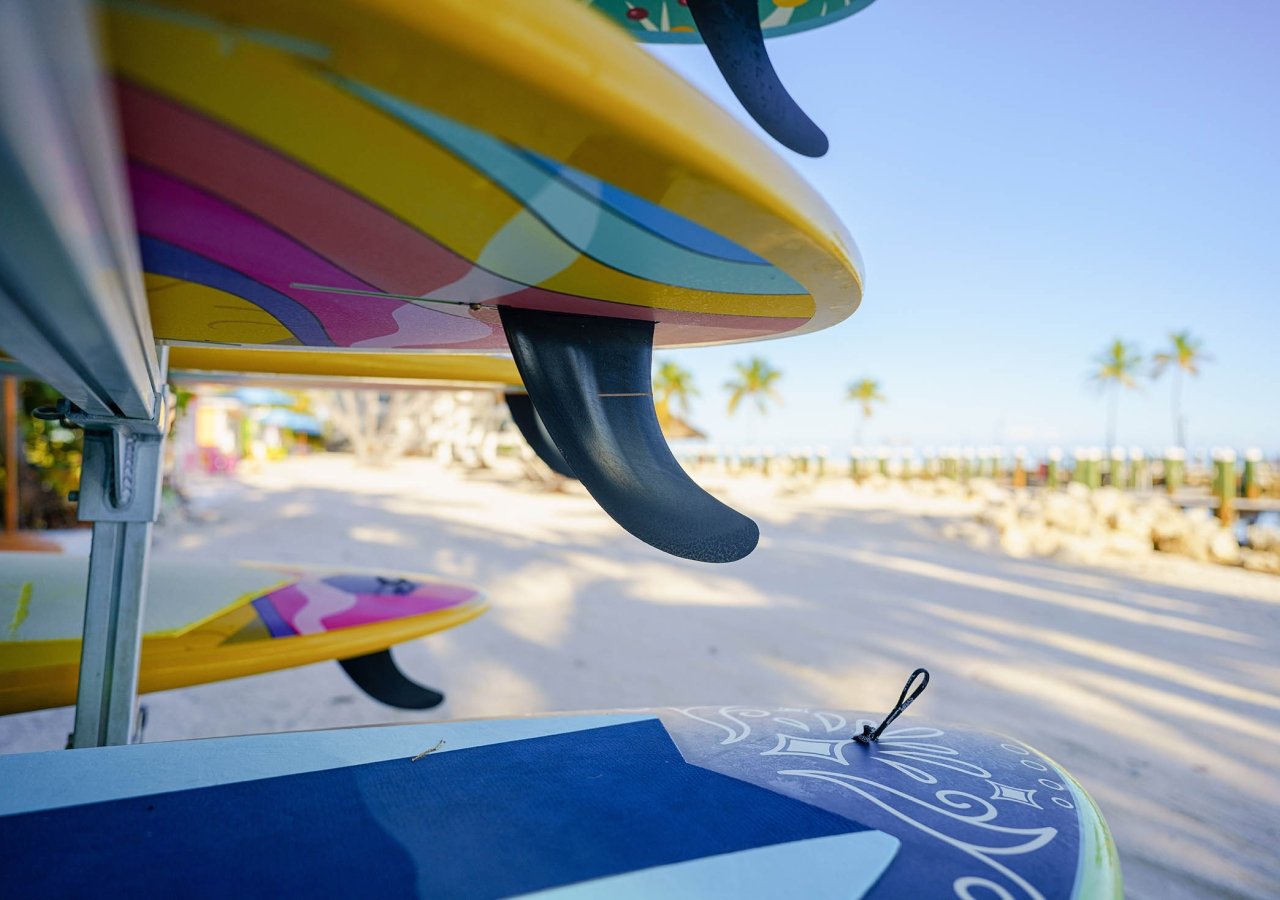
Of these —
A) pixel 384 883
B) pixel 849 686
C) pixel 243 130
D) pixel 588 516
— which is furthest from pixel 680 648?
pixel 588 516

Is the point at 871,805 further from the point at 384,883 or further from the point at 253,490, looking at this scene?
the point at 253,490

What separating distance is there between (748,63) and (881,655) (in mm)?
2631

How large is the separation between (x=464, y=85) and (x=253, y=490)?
1045cm

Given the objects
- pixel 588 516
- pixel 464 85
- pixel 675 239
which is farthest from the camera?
pixel 588 516

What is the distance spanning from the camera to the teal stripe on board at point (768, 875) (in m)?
0.68

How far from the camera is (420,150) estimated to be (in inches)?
18.5

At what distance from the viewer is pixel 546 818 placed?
0.81 metres

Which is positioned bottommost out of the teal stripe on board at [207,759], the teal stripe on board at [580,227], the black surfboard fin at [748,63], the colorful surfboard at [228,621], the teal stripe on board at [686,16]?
the colorful surfboard at [228,621]

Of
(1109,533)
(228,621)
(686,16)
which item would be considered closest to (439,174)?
(686,16)

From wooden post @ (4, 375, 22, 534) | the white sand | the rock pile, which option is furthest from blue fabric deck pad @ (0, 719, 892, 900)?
the rock pile

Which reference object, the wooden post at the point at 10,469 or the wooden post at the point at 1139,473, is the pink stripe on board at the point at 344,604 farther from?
the wooden post at the point at 1139,473

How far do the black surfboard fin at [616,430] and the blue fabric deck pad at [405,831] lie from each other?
318 mm

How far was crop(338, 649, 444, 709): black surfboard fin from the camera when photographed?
2100 mm

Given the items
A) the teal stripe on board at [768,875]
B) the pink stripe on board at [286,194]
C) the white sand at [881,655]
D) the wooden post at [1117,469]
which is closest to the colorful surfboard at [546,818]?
the teal stripe on board at [768,875]
